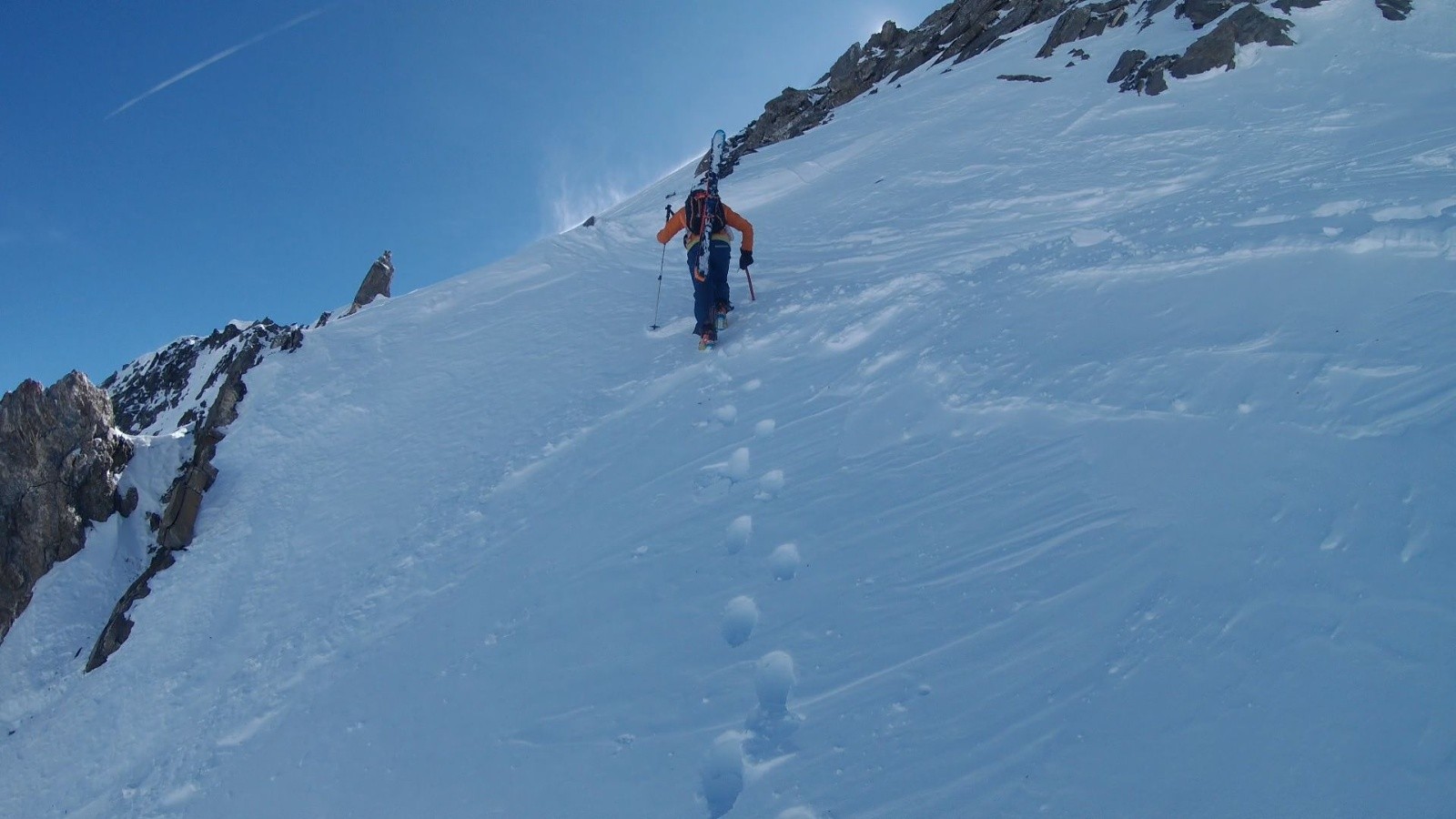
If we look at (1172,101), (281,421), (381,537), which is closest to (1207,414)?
(381,537)

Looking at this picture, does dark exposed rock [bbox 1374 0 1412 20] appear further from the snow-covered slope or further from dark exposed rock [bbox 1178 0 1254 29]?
the snow-covered slope

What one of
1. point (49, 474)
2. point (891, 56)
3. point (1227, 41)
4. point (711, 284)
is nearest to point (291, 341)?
point (49, 474)

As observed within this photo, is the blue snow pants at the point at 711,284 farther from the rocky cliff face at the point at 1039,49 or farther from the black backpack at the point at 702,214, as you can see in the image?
the rocky cliff face at the point at 1039,49

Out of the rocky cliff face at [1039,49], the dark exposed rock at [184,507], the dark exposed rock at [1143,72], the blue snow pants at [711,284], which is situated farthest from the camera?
the rocky cliff face at [1039,49]

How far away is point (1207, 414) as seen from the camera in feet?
12.8

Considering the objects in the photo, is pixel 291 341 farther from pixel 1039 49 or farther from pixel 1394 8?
pixel 1394 8

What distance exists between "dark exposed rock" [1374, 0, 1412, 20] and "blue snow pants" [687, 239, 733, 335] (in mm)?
14413

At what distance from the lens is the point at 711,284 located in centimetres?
809

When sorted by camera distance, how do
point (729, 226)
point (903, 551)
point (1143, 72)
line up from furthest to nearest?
point (1143, 72) < point (729, 226) < point (903, 551)

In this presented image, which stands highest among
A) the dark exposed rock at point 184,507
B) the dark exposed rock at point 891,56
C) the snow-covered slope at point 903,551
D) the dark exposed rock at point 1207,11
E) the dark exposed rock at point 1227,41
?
the dark exposed rock at point 891,56

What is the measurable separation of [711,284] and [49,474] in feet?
31.4

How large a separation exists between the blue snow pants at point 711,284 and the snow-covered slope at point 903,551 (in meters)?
0.41

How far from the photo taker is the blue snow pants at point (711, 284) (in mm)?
8023

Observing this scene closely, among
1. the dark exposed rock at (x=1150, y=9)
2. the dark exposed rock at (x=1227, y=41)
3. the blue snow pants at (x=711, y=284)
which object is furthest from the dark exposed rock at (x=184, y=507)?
the dark exposed rock at (x=1150, y=9)
